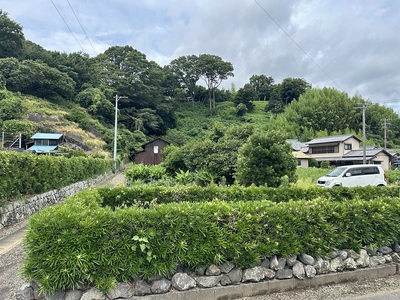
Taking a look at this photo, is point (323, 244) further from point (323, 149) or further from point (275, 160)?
point (323, 149)

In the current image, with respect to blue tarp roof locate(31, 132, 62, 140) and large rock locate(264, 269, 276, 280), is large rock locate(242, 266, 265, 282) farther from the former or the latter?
blue tarp roof locate(31, 132, 62, 140)

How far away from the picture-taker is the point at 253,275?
10.0 ft

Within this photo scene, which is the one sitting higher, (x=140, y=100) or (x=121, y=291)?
(x=140, y=100)

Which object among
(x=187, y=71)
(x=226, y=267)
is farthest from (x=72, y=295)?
(x=187, y=71)

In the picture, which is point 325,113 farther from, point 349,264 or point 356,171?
point 349,264

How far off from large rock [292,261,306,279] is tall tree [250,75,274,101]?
77091 millimetres

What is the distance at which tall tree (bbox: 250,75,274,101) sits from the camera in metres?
77.8

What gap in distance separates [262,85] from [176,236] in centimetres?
8137

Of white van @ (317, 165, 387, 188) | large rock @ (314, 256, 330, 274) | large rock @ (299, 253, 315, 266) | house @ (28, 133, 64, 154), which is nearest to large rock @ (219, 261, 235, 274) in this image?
large rock @ (299, 253, 315, 266)

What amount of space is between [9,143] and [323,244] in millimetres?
32527

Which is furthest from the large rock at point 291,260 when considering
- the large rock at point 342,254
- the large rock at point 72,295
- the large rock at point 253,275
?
the large rock at point 72,295

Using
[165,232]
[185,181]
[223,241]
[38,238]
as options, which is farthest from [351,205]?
[185,181]

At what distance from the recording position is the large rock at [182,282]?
2.81 m

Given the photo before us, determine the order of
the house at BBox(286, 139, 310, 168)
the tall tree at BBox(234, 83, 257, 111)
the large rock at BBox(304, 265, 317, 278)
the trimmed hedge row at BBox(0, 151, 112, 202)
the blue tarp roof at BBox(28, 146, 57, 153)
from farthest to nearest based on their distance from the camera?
the tall tree at BBox(234, 83, 257, 111) → the house at BBox(286, 139, 310, 168) → the blue tarp roof at BBox(28, 146, 57, 153) → the trimmed hedge row at BBox(0, 151, 112, 202) → the large rock at BBox(304, 265, 317, 278)
